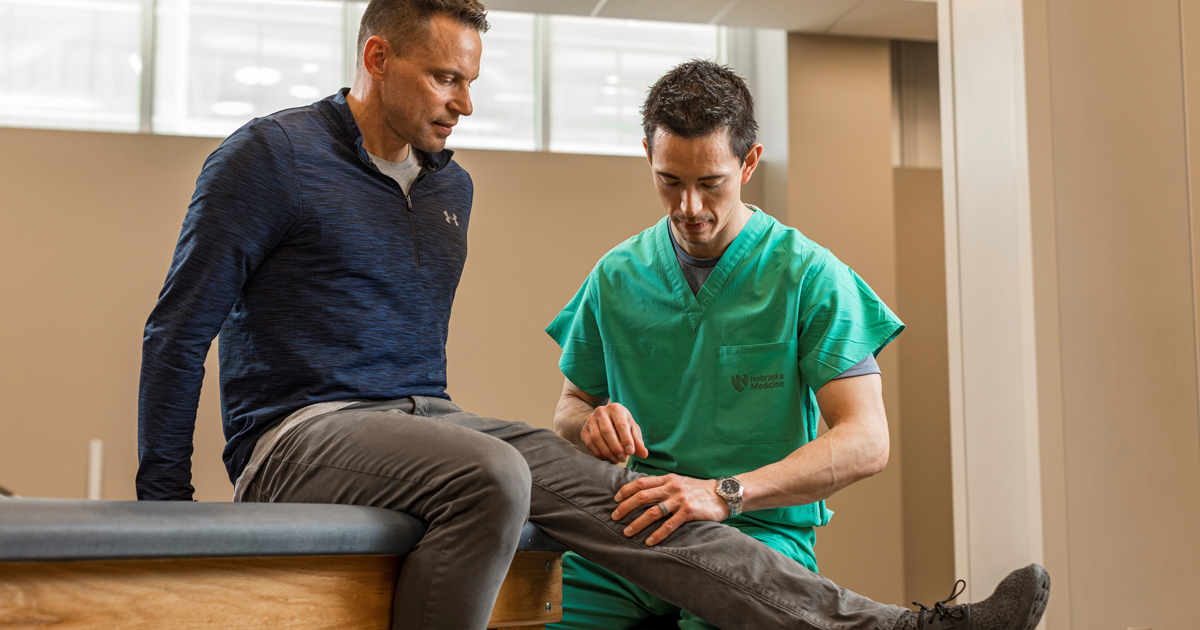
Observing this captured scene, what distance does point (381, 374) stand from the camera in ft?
4.50

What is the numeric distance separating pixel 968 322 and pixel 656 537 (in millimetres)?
1176

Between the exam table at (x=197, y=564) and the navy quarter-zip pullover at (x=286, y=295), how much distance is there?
25cm

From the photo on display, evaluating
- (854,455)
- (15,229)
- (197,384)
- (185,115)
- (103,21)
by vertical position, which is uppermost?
(103,21)

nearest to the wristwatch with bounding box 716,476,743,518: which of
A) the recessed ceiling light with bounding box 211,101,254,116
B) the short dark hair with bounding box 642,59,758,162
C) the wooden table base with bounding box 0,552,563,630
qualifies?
the wooden table base with bounding box 0,552,563,630

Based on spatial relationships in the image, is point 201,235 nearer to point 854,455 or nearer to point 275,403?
point 275,403

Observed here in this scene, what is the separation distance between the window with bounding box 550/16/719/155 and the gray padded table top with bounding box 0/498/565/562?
406 centimetres

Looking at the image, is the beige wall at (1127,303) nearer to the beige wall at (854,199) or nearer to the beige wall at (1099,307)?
the beige wall at (1099,307)

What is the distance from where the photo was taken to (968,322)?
6.90 feet

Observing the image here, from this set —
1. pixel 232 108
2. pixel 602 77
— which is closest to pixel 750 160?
pixel 602 77

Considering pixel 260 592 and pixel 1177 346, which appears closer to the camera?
pixel 260 592

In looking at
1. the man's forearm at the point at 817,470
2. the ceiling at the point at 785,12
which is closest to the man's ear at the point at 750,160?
the man's forearm at the point at 817,470

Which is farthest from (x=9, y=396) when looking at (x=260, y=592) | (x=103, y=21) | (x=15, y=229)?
(x=260, y=592)

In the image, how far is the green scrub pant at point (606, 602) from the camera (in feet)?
5.07

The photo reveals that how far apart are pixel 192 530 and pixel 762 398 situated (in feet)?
3.16
